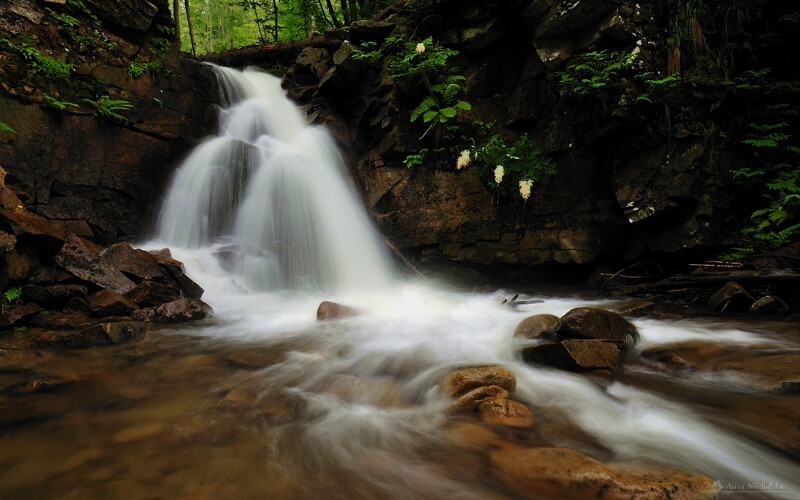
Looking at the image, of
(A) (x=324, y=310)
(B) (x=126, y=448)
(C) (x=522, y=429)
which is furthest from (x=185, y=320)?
(C) (x=522, y=429)

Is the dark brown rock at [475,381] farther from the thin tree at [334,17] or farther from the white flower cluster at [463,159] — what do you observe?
the thin tree at [334,17]

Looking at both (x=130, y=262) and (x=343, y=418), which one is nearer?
(x=343, y=418)

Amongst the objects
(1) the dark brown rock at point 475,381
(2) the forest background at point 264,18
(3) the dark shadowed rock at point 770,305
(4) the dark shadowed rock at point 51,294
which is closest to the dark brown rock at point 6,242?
(4) the dark shadowed rock at point 51,294

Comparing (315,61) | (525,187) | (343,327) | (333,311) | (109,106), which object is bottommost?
(343,327)

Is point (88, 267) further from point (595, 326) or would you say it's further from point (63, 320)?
point (595, 326)

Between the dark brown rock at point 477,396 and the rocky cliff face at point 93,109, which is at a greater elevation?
the rocky cliff face at point 93,109

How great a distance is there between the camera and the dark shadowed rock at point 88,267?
511 centimetres

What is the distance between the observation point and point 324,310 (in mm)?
5852

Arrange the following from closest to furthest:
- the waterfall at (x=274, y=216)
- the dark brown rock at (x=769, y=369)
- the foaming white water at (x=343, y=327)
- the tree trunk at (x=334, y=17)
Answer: the foaming white water at (x=343, y=327) < the dark brown rock at (x=769, y=369) < the waterfall at (x=274, y=216) < the tree trunk at (x=334, y=17)

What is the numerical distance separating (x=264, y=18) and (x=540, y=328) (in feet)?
87.9

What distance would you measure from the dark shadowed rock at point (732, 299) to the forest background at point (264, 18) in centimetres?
1511

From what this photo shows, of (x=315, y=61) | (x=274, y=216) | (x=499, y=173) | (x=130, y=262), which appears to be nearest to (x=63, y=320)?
(x=130, y=262)

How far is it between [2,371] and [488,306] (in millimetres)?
6568

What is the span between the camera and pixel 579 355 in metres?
3.47
